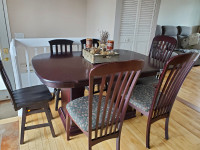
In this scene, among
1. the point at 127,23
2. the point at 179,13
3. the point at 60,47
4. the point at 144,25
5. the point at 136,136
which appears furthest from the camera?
the point at 179,13

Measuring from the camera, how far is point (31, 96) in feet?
5.12

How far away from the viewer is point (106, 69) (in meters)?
0.89

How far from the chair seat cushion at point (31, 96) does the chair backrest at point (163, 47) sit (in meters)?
1.47

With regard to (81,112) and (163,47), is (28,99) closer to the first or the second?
(81,112)

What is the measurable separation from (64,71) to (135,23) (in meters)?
2.24

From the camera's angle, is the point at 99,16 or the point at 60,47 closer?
the point at 60,47

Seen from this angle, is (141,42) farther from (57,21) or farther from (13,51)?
(13,51)

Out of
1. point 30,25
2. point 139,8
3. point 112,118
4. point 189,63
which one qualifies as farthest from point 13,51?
point 139,8

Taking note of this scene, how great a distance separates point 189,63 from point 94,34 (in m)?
2.60

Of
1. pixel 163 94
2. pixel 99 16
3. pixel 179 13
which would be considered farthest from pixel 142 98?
pixel 179 13

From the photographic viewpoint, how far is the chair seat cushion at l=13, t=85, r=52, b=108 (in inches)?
58.0

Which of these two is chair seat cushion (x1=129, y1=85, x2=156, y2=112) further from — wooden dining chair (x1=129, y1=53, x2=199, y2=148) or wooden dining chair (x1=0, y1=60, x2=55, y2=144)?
wooden dining chair (x1=0, y1=60, x2=55, y2=144)

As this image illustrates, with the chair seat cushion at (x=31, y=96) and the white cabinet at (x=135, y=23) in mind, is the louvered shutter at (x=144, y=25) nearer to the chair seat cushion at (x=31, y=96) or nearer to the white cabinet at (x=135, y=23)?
the white cabinet at (x=135, y=23)

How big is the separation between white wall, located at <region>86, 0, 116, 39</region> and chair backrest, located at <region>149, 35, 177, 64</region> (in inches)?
36.4
